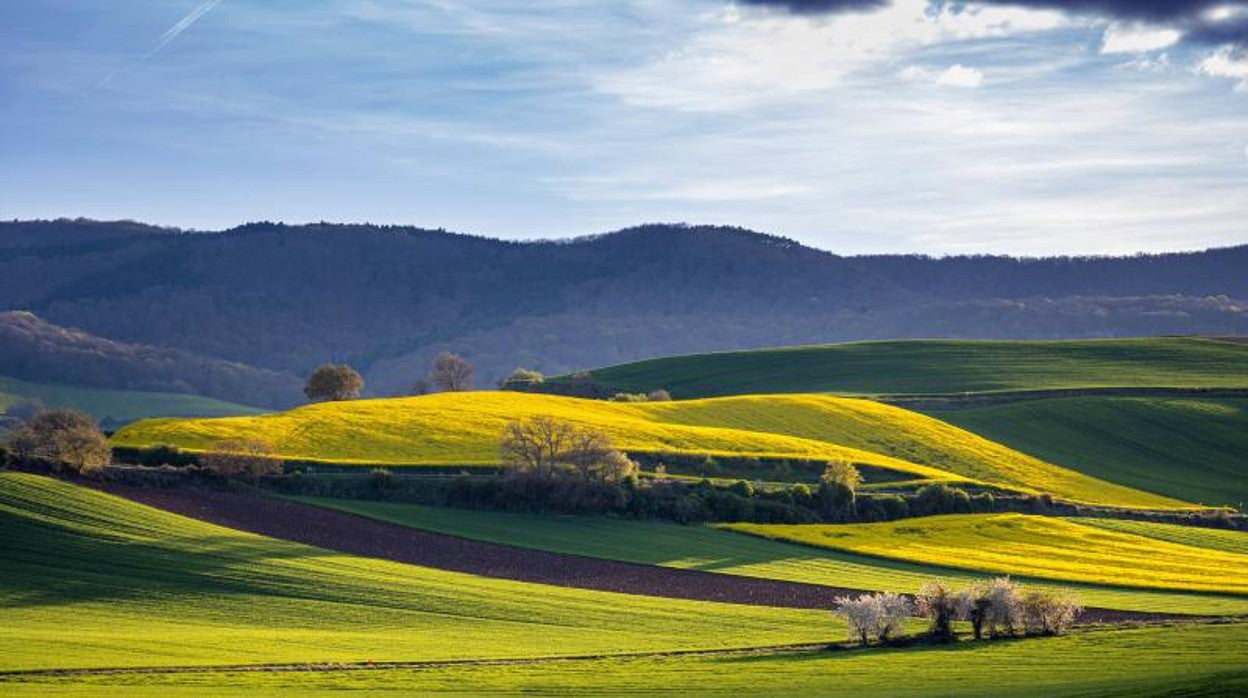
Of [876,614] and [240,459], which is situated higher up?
[240,459]

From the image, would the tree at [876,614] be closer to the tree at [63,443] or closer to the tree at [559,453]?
the tree at [559,453]

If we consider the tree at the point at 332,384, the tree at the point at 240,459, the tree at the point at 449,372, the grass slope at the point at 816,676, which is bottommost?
the grass slope at the point at 816,676

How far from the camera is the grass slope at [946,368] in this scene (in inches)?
5261

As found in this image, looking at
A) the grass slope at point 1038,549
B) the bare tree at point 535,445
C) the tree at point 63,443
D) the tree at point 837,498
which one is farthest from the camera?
the tree at point 837,498

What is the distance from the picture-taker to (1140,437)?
109 metres

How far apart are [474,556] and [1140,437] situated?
5962cm

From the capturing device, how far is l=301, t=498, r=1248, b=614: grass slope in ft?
197

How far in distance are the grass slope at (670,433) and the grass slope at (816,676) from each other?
37.2m

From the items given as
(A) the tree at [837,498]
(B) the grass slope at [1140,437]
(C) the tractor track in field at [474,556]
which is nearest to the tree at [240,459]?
(C) the tractor track in field at [474,556]

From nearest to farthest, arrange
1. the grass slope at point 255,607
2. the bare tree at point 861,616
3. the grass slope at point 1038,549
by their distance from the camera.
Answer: the grass slope at point 255,607 → the bare tree at point 861,616 → the grass slope at point 1038,549

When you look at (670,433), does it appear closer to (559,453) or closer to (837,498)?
(837,498)

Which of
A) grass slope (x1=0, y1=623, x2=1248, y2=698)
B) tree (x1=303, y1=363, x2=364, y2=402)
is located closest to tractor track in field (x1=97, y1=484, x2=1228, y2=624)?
grass slope (x1=0, y1=623, x2=1248, y2=698)

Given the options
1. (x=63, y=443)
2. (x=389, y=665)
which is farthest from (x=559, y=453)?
(x=389, y=665)

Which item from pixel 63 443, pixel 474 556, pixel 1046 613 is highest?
pixel 63 443
